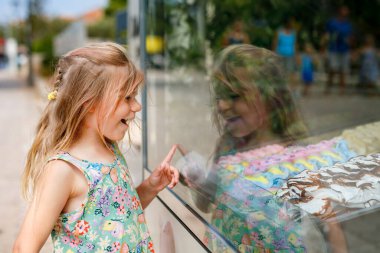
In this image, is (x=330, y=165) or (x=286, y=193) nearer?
(x=286, y=193)

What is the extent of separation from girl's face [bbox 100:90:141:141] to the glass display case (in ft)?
1.15

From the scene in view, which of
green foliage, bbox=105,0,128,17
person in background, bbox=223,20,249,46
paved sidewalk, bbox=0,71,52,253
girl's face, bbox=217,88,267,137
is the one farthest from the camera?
green foliage, bbox=105,0,128,17

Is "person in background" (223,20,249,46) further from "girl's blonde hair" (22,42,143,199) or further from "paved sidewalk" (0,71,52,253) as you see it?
"girl's blonde hair" (22,42,143,199)

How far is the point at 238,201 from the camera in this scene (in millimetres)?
1455

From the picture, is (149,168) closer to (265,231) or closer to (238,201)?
(238,201)

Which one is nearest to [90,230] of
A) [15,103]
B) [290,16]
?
[290,16]

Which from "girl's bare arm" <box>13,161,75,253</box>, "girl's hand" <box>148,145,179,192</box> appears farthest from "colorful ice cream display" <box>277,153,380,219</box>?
"girl's bare arm" <box>13,161,75,253</box>

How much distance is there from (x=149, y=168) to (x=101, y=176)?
2.87 feet

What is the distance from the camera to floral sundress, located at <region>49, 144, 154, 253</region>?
4.27 ft

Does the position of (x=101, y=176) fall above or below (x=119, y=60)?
below

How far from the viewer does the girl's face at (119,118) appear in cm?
138

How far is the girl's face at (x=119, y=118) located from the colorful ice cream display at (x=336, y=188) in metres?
0.46

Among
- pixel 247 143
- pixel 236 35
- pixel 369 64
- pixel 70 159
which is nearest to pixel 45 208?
pixel 70 159

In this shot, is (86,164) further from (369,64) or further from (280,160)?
(369,64)
